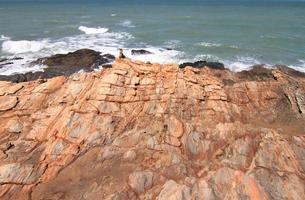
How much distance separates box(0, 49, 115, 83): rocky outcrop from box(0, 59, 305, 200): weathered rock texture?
31.0 ft

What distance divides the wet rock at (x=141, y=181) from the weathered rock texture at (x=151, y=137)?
0.14ft

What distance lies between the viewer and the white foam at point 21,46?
136ft

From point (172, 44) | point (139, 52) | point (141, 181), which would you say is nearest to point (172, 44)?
point (172, 44)

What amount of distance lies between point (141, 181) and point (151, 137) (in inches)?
103

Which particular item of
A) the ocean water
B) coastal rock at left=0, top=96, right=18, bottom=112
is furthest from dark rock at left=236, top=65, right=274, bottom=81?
coastal rock at left=0, top=96, right=18, bottom=112

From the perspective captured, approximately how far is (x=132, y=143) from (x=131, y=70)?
4854 millimetres

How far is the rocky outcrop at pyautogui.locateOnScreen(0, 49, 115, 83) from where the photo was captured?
99.5 feet

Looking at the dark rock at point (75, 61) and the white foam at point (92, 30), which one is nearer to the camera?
the dark rock at point (75, 61)

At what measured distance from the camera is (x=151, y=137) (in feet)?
53.6

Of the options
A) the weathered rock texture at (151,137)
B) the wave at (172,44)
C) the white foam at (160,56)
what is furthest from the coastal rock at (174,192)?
the wave at (172,44)

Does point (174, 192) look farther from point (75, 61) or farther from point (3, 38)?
point (3, 38)

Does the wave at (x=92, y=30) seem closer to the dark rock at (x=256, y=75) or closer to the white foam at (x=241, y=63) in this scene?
the white foam at (x=241, y=63)

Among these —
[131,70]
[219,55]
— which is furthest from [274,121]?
[219,55]

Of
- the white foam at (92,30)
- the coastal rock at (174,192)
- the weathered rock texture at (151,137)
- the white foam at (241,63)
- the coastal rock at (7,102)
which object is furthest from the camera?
the white foam at (92,30)
